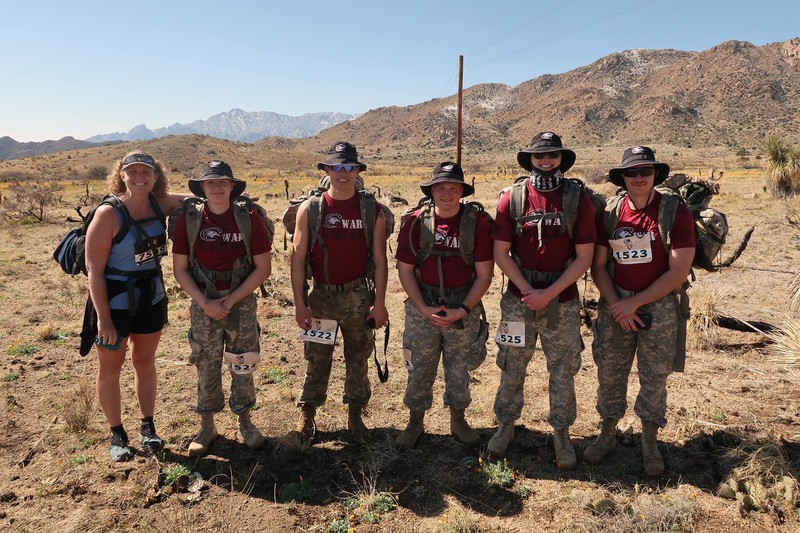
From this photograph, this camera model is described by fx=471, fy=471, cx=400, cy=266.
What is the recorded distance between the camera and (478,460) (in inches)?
149

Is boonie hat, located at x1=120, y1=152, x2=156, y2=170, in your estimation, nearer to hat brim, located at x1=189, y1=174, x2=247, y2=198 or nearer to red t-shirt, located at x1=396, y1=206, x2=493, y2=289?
hat brim, located at x1=189, y1=174, x2=247, y2=198

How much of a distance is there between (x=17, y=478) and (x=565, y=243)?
4525mm

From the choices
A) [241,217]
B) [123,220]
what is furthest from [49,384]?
[241,217]

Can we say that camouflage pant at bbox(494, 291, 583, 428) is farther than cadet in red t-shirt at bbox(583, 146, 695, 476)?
Yes

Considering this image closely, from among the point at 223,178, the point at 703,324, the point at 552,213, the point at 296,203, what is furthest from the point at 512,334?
the point at 703,324

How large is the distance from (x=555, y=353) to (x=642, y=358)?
63 cm

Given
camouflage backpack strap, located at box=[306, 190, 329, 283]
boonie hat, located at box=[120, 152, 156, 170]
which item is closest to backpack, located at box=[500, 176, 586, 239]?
camouflage backpack strap, located at box=[306, 190, 329, 283]

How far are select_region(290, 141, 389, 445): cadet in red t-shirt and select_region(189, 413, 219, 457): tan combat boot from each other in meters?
0.69

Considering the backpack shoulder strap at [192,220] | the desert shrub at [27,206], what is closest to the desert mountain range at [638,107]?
the desert shrub at [27,206]

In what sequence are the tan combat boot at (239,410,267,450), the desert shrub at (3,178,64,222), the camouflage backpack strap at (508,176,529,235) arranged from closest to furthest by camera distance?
the camouflage backpack strap at (508,176,529,235)
the tan combat boot at (239,410,267,450)
the desert shrub at (3,178,64,222)

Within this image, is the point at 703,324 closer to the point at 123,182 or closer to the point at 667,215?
the point at 667,215

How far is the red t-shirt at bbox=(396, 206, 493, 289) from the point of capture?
3.57m

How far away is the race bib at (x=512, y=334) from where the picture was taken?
3.56 metres

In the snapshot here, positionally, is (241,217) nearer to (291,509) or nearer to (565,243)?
(291,509)
